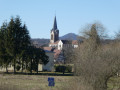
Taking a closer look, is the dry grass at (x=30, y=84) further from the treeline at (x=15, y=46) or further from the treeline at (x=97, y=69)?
the treeline at (x=15, y=46)

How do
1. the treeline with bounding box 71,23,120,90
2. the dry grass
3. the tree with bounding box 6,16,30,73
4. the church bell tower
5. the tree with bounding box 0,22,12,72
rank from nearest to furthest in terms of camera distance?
the dry grass
the treeline with bounding box 71,23,120,90
the tree with bounding box 6,16,30,73
the tree with bounding box 0,22,12,72
the church bell tower

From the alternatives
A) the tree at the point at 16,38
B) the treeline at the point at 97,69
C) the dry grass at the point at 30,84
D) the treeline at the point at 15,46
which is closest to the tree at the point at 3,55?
the treeline at the point at 15,46

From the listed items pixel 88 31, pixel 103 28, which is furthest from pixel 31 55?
pixel 103 28

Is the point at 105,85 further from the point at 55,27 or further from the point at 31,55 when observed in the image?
the point at 55,27

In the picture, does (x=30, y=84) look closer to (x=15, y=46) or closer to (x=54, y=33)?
(x=15, y=46)

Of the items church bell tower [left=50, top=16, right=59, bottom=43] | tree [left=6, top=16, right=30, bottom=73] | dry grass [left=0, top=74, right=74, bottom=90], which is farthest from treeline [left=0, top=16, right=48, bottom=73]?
church bell tower [left=50, top=16, right=59, bottom=43]

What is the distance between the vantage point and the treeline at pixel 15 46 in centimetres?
4994

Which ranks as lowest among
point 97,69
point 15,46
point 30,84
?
point 30,84

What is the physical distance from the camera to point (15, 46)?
50.2 meters

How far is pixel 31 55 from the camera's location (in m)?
51.6

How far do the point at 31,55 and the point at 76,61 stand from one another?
31915 millimetres

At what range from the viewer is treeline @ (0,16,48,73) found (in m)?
49.9

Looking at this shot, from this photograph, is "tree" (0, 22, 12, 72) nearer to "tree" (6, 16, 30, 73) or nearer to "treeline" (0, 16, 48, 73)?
"treeline" (0, 16, 48, 73)

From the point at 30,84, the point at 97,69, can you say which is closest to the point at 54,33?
the point at 30,84
